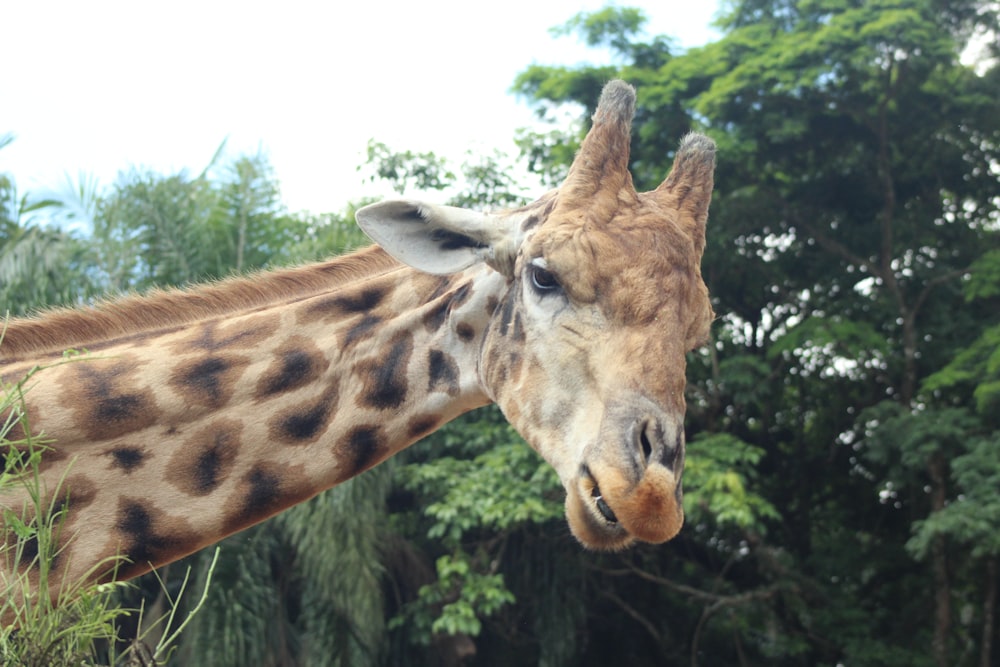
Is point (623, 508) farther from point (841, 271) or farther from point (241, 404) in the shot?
point (841, 271)

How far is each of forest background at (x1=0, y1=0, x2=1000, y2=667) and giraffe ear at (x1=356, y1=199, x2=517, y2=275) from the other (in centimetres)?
730

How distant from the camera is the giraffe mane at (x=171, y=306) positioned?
310cm

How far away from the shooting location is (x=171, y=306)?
10.7 ft

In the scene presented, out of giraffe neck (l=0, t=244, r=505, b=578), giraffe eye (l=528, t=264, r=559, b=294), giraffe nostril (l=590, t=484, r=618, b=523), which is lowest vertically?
giraffe neck (l=0, t=244, r=505, b=578)

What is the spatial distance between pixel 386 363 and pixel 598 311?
0.73m

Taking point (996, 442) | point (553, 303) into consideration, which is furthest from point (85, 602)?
A: point (996, 442)

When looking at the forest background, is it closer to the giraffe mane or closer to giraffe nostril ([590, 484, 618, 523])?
the giraffe mane

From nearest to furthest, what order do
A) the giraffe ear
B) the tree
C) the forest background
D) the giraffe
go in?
the giraffe, the giraffe ear, the forest background, the tree

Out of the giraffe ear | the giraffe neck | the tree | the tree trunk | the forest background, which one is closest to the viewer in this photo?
the giraffe neck

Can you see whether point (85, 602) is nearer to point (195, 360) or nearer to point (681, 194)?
point (195, 360)

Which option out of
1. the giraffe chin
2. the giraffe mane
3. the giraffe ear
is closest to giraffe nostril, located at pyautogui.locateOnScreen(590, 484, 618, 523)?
the giraffe chin

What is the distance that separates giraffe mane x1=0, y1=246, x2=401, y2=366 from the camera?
10.2ft

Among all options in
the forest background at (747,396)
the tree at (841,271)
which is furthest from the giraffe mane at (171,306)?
the tree at (841,271)

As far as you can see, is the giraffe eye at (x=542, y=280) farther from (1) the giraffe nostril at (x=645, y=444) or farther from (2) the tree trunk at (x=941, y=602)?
(2) the tree trunk at (x=941, y=602)
